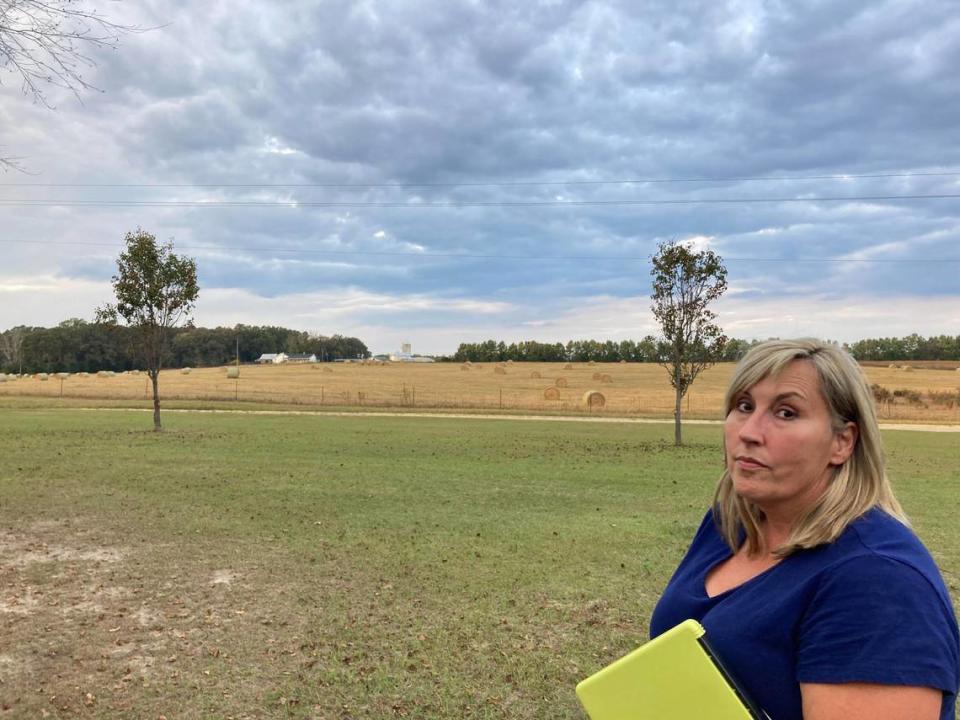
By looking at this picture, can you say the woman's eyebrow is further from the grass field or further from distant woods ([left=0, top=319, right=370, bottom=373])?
distant woods ([left=0, top=319, right=370, bottom=373])

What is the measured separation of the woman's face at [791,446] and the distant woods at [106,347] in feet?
306

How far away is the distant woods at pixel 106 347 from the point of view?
4072 inches

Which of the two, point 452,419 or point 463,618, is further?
point 452,419

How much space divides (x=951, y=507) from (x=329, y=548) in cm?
953

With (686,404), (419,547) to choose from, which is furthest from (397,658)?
(686,404)

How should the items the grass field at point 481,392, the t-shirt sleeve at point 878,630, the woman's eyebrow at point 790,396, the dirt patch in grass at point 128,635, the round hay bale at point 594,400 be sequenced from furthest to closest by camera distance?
the round hay bale at point 594,400, the grass field at point 481,392, the dirt patch in grass at point 128,635, the woman's eyebrow at point 790,396, the t-shirt sleeve at point 878,630

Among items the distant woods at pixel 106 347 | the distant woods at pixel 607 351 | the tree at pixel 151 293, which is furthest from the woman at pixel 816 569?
the distant woods at pixel 106 347

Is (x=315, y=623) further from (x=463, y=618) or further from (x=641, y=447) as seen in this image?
(x=641, y=447)

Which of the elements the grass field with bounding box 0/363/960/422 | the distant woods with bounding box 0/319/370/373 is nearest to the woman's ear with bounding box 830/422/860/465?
the grass field with bounding box 0/363/960/422

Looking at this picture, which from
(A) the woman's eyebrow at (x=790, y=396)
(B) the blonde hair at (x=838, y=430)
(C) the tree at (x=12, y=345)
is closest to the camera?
(B) the blonde hair at (x=838, y=430)

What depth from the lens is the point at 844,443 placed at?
5.45ft

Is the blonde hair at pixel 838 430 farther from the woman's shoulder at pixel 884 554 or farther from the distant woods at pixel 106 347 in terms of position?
the distant woods at pixel 106 347

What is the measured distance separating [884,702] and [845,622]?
5.7 inches

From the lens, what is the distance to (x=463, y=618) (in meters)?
5.58
